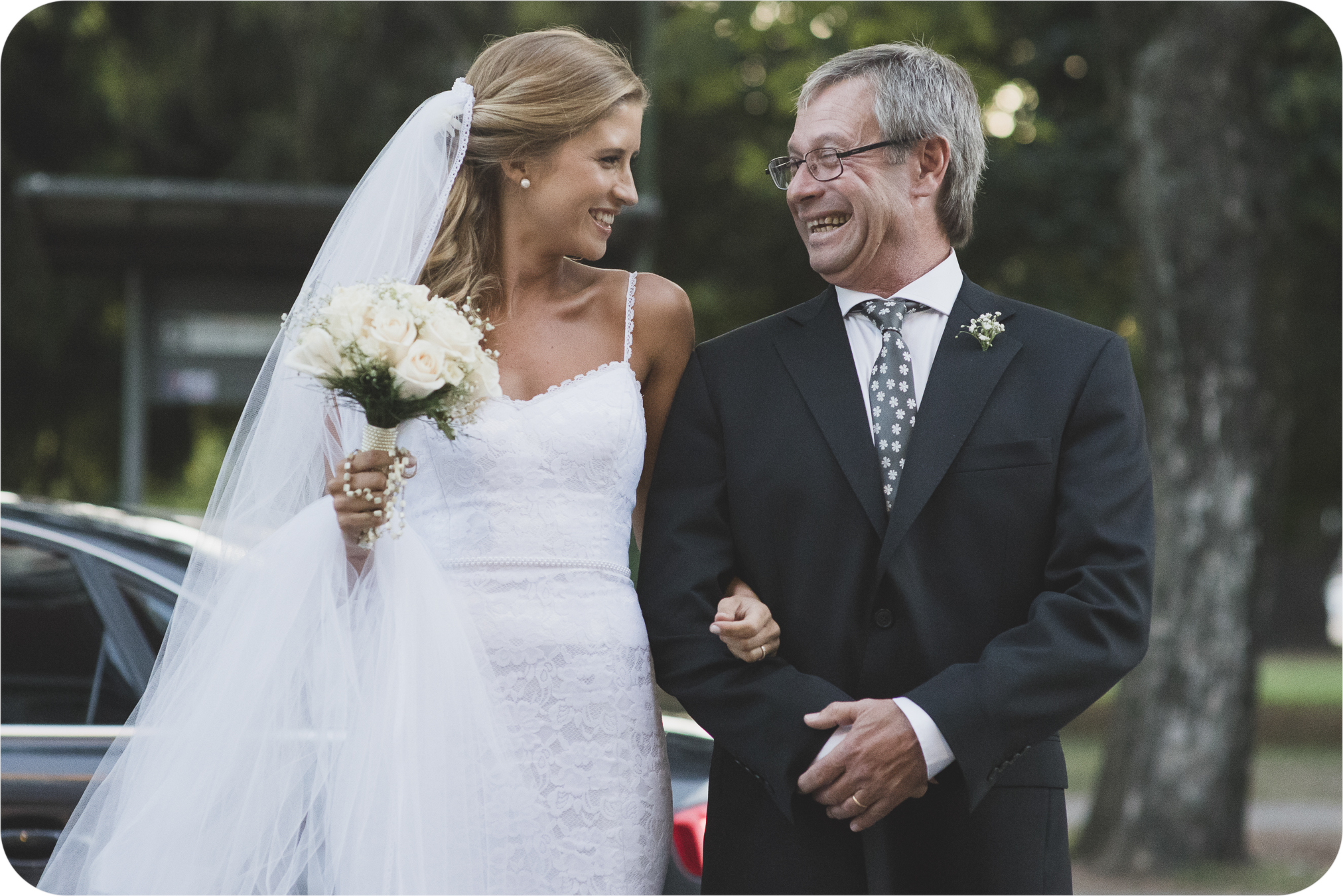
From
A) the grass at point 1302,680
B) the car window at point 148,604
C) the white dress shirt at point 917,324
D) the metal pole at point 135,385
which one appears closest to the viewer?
the white dress shirt at point 917,324

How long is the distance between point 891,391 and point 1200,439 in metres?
5.54

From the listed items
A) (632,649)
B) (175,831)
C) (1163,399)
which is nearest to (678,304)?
(632,649)

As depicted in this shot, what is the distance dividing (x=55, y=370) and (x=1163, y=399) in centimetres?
1251

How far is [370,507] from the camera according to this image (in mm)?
2865

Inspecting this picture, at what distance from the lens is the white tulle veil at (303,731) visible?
2.91 m

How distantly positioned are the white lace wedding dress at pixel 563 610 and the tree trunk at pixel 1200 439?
18.3 feet

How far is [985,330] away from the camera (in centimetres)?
294

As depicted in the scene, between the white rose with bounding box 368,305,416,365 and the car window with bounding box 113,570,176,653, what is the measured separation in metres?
1.38

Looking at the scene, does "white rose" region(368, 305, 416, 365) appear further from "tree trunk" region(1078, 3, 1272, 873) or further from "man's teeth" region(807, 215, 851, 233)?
"tree trunk" region(1078, 3, 1272, 873)

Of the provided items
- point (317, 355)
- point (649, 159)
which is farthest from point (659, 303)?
point (649, 159)

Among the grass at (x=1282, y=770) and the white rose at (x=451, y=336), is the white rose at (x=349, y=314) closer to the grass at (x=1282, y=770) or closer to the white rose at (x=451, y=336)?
the white rose at (x=451, y=336)

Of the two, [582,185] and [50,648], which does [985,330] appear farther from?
[50,648]

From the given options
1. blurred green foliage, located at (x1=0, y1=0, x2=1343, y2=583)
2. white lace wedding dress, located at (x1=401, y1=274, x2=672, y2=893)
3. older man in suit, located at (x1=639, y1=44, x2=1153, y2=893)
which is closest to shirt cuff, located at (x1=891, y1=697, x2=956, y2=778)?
older man in suit, located at (x1=639, y1=44, x2=1153, y2=893)

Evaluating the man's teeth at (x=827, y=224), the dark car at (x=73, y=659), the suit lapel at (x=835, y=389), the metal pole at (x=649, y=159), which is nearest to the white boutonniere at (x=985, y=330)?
the suit lapel at (x=835, y=389)
